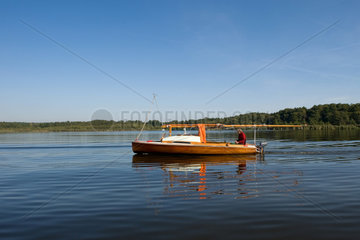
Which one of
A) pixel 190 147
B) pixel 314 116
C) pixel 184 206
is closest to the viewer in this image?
pixel 184 206

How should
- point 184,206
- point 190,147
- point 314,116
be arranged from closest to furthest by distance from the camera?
point 184,206 < point 190,147 < point 314,116

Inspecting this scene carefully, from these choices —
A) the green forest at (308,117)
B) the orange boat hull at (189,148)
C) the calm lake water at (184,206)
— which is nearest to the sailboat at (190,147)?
the orange boat hull at (189,148)

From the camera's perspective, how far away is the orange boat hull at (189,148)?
915 inches

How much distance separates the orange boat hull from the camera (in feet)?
76.2

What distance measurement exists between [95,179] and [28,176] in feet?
13.9

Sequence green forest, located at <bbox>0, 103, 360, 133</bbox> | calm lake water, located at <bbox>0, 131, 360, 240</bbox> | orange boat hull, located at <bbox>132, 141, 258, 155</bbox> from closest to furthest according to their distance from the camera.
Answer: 1. calm lake water, located at <bbox>0, 131, 360, 240</bbox>
2. orange boat hull, located at <bbox>132, 141, 258, 155</bbox>
3. green forest, located at <bbox>0, 103, 360, 133</bbox>

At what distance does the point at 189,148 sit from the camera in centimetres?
2325

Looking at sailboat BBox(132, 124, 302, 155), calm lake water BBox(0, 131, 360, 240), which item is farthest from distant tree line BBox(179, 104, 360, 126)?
calm lake water BBox(0, 131, 360, 240)

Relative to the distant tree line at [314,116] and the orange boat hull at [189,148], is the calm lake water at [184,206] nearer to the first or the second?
the orange boat hull at [189,148]

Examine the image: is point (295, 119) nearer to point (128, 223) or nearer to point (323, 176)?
point (323, 176)

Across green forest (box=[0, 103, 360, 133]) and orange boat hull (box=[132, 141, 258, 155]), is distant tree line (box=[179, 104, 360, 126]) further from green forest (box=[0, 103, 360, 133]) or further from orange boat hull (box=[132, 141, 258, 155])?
orange boat hull (box=[132, 141, 258, 155])

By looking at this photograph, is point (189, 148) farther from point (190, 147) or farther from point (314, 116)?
point (314, 116)

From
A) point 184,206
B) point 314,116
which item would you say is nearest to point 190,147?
point 184,206

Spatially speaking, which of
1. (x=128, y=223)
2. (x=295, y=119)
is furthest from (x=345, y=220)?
(x=295, y=119)
